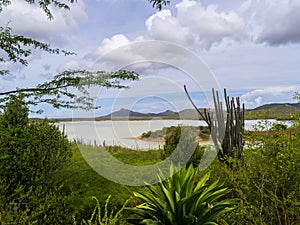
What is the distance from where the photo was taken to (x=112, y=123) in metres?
5.35

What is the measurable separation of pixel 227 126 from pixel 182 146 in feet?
3.94

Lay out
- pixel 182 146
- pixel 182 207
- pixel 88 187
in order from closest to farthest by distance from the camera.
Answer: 1. pixel 182 207
2. pixel 88 187
3. pixel 182 146

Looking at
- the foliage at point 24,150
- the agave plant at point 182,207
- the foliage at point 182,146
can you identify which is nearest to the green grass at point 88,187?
the foliage at point 24,150

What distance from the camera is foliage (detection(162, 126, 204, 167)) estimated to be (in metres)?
7.26

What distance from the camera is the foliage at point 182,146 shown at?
7.26 meters

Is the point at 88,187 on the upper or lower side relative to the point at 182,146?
lower

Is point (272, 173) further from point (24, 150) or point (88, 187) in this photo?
point (24, 150)

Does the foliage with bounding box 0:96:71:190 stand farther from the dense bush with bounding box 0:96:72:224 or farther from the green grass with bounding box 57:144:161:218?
the green grass with bounding box 57:144:161:218

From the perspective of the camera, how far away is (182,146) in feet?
23.8

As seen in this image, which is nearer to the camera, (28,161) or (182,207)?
(182,207)

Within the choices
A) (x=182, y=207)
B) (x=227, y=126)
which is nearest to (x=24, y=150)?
(x=182, y=207)

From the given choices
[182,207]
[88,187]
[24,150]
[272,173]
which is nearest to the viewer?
[182,207]

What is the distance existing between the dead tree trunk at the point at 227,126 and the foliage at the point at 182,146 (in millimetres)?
529

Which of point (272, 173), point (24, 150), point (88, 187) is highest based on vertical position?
point (24, 150)
